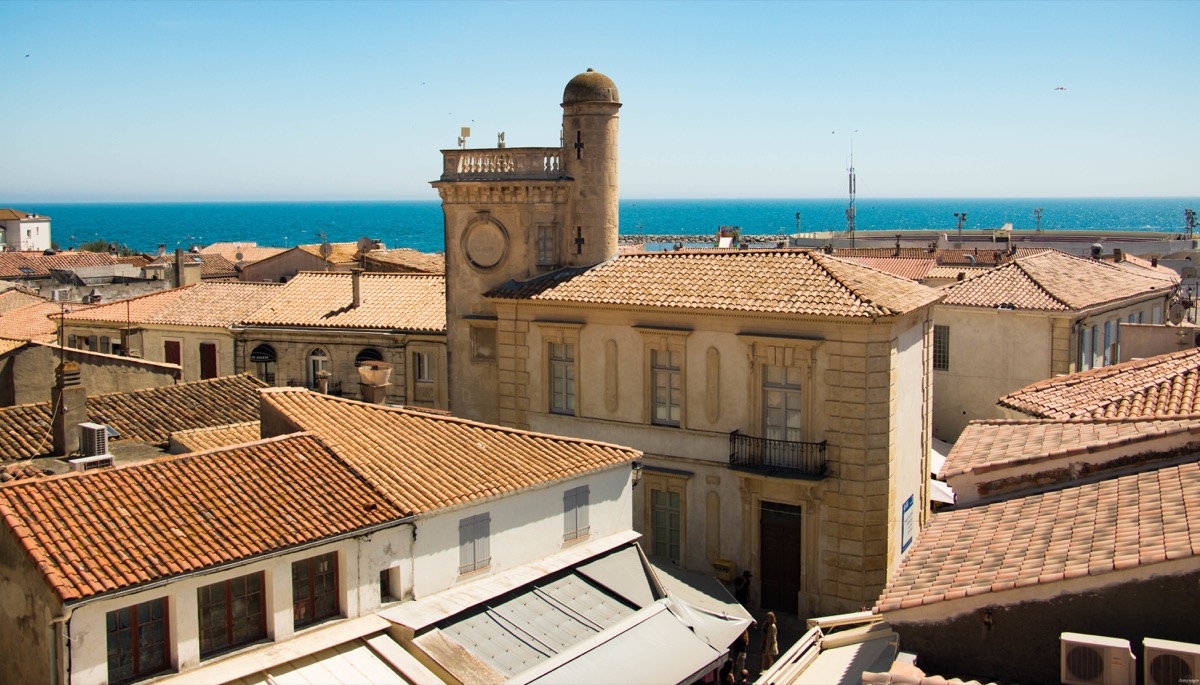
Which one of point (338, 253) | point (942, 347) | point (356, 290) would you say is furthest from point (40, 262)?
point (942, 347)

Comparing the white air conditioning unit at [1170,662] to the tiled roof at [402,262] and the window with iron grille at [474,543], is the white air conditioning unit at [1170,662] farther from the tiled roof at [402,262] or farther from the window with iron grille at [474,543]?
the tiled roof at [402,262]

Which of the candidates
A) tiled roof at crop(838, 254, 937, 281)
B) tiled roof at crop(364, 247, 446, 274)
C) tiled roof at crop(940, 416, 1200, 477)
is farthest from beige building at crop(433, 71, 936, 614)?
tiled roof at crop(364, 247, 446, 274)

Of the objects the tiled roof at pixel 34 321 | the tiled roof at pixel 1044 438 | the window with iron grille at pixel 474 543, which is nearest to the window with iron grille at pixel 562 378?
the window with iron grille at pixel 474 543

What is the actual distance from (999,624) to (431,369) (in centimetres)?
2723

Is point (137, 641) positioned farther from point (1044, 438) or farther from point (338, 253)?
point (338, 253)

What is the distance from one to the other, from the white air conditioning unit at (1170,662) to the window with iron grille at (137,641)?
457 inches

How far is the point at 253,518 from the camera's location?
53.3 feet

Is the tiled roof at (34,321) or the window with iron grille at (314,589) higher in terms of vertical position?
the tiled roof at (34,321)

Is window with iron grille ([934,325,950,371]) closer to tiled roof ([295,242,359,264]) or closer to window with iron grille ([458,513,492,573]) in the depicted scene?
window with iron grille ([458,513,492,573])

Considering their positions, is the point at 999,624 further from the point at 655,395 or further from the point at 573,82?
the point at 573,82

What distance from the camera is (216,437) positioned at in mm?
21641

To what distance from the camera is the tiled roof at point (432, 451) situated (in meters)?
18.4

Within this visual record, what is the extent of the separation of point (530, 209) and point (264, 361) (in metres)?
13.2

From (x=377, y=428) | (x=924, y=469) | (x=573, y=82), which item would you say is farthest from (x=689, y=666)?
(x=573, y=82)
